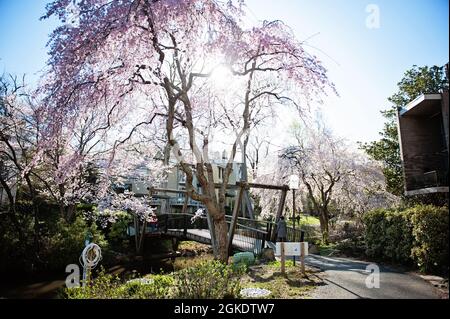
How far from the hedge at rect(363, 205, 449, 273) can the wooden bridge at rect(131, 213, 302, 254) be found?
305 centimetres

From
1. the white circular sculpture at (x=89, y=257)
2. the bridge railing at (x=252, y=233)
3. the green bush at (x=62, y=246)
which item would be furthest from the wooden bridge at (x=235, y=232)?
the green bush at (x=62, y=246)

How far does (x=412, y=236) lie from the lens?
787cm

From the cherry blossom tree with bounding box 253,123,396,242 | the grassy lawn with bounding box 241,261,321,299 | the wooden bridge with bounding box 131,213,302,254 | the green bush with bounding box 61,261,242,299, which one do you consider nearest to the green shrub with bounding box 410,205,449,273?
the grassy lawn with bounding box 241,261,321,299

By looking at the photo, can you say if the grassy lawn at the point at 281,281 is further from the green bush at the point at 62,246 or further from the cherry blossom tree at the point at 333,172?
the cherry blossom tree at the point at 333,172

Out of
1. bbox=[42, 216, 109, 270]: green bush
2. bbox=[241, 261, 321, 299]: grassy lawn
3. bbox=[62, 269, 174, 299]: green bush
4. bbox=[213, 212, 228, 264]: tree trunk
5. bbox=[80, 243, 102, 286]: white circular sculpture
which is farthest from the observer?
bbox=[42, 216, 109, 270]: green bush

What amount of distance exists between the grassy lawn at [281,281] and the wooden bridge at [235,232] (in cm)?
188

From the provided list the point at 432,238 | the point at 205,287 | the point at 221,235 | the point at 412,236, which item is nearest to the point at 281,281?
the point at 221,235

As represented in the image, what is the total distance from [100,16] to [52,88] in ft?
6.19

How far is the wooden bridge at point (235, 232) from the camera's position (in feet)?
39.1

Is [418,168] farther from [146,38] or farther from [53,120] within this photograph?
[53,120]

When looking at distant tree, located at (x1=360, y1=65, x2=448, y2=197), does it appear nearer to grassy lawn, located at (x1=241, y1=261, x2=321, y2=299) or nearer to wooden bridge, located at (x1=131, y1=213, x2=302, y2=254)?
wooden bridge, located at (x1=131, y1=213, x2=302, y2=254)

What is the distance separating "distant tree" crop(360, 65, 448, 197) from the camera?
13.7 metres

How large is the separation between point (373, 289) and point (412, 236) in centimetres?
308

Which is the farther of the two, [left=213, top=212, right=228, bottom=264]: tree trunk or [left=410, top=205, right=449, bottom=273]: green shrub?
[left=213, top=212, right=228, bottom=264]: tree trunk
